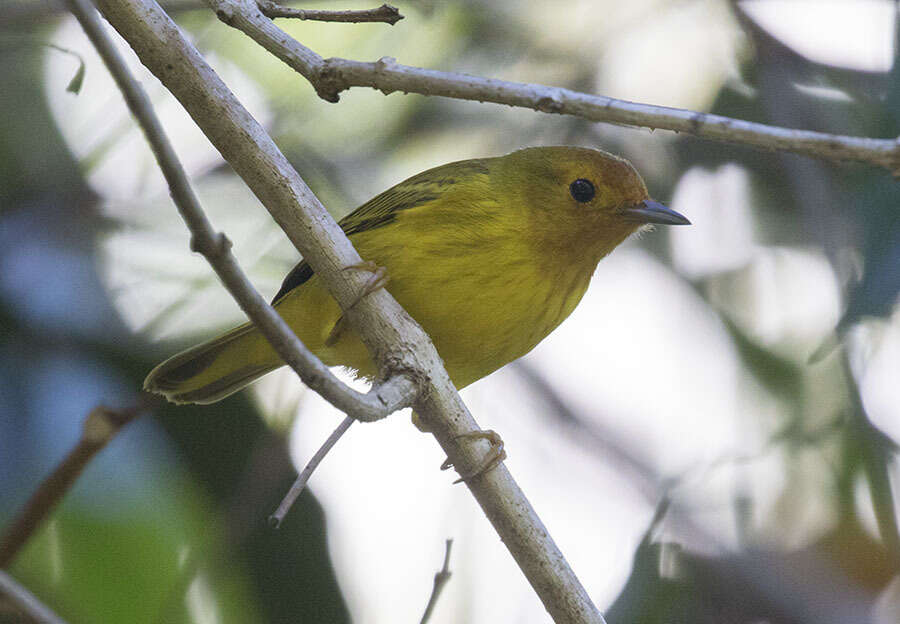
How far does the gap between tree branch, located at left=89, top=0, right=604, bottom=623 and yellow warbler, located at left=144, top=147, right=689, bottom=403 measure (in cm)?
74

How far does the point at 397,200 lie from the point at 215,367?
1086 mm

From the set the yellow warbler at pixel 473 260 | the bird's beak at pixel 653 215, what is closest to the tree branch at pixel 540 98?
the yellow warbler at pixel 473 260

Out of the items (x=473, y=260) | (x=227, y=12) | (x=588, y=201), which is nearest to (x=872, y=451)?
(x=588, y=201)

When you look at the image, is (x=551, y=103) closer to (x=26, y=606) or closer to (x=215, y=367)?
(x=26, y=606)

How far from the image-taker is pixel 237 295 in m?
1.97

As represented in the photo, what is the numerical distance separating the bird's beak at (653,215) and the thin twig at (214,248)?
1981mm

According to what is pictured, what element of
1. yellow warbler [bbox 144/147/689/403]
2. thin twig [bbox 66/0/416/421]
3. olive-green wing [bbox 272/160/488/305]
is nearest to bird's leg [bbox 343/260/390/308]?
thin twig [bbox 66/0/416/421]

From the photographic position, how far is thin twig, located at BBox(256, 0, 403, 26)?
2871 mm

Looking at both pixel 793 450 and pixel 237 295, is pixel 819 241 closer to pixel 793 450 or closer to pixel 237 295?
pixel 793 450

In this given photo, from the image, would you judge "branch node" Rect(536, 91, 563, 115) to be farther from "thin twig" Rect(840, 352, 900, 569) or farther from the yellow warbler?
"thin twig" Rect(840, 352, 900, 569)

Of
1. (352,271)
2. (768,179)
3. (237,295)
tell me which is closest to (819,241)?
(768,179)

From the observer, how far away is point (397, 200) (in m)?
4.09

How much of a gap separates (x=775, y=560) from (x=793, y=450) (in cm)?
62

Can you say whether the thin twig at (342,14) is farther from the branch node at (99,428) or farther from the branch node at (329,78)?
the branch node at (99,428)
